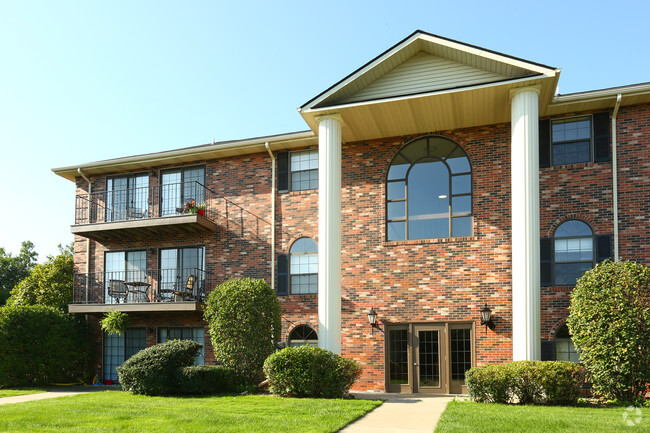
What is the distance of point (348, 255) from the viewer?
17.8 meters

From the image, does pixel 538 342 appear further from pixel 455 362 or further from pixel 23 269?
pixel 23 269

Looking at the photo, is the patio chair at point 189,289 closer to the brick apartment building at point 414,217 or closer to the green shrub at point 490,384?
the brick apartment building at point 414,217

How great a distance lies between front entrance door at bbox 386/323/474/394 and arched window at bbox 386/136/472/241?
271 centimetres

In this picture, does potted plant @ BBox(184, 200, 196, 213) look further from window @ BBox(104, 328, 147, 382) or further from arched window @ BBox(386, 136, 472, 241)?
arched window @ BBox(386, 136, 472, 241)

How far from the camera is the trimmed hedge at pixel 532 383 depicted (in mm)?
12562

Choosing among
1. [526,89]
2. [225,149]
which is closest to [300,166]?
[225,149]

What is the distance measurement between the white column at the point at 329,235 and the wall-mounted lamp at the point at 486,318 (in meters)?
3.91

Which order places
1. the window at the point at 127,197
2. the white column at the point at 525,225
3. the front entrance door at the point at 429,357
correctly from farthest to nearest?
the window at the point at 127,197
the front entrance door at the point at 429,357
the white column at the point at 525,225

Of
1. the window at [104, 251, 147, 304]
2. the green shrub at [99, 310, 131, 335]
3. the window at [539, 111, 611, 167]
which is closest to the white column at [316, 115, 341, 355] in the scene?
the window at [539, 111, 611, 167]

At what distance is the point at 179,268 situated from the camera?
19953 millimetres

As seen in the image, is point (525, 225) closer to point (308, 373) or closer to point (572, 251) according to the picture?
point (572, 251)

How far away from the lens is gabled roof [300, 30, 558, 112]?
15203 mm

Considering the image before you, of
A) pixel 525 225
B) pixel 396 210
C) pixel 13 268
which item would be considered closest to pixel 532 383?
pixel 525 225

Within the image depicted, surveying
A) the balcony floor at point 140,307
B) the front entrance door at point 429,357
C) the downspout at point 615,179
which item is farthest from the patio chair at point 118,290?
the downspout at point 615,179
